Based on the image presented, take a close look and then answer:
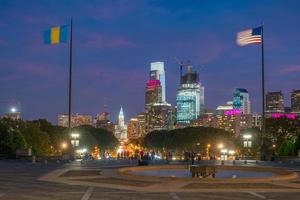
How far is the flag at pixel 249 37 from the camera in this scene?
6125 centimetres

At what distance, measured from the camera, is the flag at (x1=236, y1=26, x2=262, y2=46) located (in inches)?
2411

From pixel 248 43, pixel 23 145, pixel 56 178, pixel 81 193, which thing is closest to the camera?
pixel 81 193

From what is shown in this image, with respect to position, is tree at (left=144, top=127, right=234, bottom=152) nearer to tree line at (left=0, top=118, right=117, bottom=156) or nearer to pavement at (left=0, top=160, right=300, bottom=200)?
tree line at (left=0, top=118, right=117, bottom=156)

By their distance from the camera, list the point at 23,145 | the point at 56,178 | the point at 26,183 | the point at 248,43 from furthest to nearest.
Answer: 1. the point at 23,145
2. the point at 248,43
3. the point at 56,178
4. the point at 26,183

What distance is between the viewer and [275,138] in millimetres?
108938

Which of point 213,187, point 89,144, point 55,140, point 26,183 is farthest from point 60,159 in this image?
point 89,144

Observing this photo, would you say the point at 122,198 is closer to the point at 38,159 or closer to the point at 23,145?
the point at 38,159

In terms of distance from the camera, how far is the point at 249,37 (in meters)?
61.5

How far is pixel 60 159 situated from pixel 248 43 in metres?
26.2

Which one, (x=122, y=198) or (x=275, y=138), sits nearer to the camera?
(x=122, y=198)

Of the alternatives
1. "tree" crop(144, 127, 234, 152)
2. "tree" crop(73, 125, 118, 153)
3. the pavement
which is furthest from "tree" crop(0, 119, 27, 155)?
"tree" crop(144, 127, 234, 152)

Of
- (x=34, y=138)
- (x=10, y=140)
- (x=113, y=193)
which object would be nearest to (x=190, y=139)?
(x=34, y=138)

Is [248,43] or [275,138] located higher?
[248,43]

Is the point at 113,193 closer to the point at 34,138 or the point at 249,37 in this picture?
the point at 249,37
